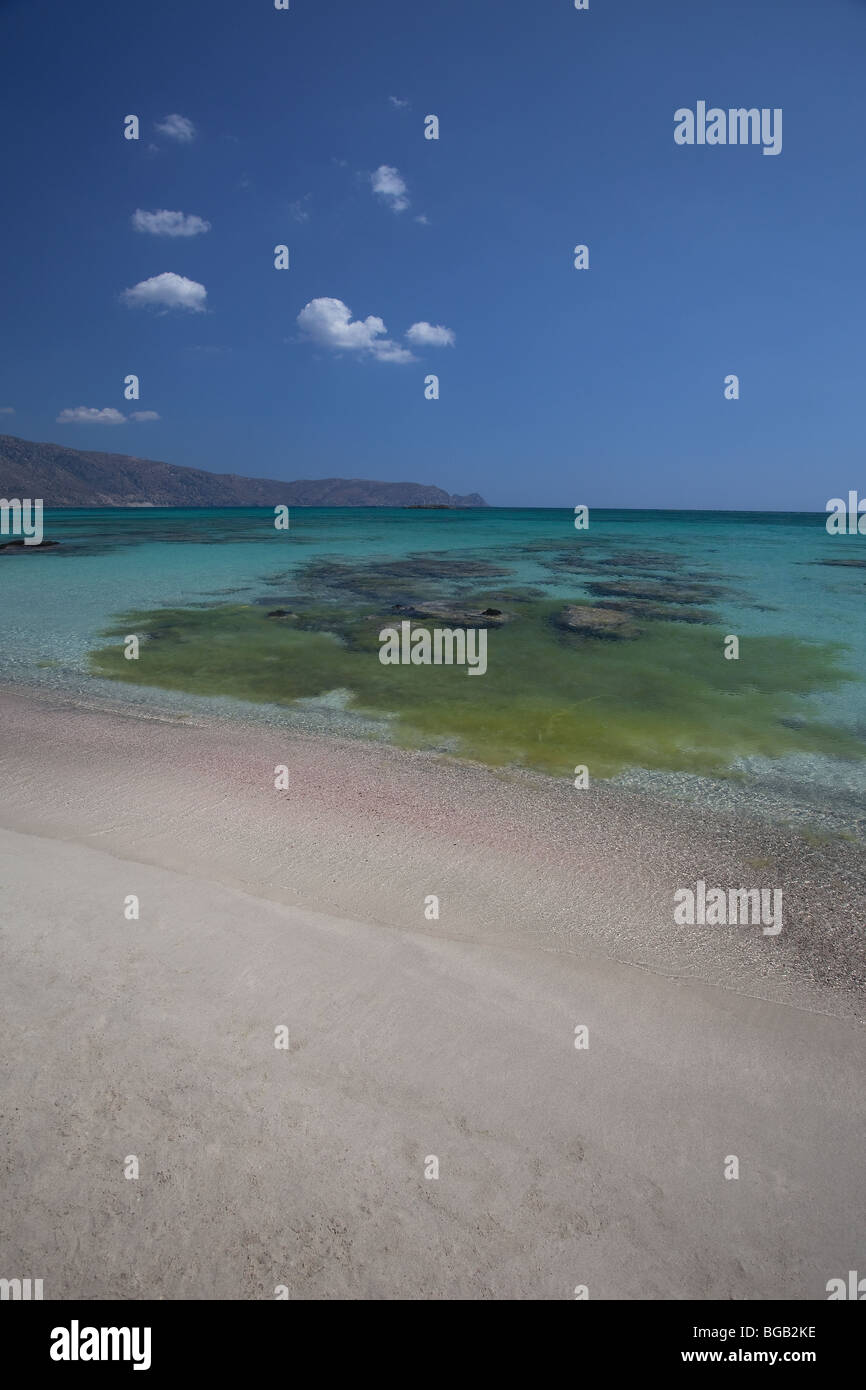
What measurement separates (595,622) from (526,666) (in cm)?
522

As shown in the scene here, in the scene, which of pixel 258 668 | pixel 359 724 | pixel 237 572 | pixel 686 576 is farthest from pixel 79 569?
pixel 686 576

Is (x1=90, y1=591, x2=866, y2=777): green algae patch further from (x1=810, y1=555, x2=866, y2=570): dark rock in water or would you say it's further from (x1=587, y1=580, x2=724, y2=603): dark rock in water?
(x1=810, y1=555, x2=866, y2=570): dark rock in water

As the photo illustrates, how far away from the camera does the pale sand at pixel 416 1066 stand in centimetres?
246

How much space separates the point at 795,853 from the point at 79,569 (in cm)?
2923

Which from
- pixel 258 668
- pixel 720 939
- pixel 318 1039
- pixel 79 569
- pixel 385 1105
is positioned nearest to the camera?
pixel 385 1105

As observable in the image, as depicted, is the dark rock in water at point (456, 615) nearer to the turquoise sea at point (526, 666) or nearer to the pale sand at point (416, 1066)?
the turquoise sea at point (526, 666)

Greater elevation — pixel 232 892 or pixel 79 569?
pixel 79 569

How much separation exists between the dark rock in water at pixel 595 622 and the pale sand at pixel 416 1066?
1047 centimetres

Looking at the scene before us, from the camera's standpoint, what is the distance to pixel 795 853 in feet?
18.6

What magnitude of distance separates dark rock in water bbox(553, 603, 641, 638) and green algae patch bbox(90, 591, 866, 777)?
462mm

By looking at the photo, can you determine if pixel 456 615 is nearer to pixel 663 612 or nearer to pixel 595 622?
pixel 595 622

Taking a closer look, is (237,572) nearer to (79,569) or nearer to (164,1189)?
(79,569)

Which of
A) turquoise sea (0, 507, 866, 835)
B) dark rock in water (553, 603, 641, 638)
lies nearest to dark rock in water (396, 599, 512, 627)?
turquoise sea (0, 507, 866, 835)

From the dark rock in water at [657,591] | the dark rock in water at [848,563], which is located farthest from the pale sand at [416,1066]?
the dark rock in water at [848,563]
